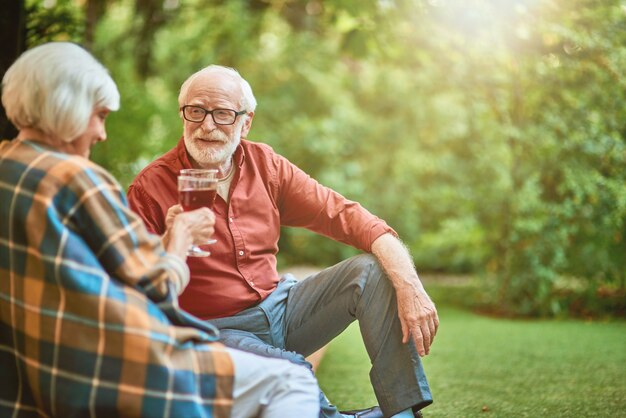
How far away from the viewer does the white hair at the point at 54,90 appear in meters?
1.66

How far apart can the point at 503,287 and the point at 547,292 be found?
41 cm

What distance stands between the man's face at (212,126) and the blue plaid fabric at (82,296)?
96 cm

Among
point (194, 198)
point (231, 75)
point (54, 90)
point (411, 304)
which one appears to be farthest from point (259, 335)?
point (54, 90)

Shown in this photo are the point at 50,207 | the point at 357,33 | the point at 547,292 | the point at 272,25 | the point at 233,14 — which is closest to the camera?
the point at 50,207

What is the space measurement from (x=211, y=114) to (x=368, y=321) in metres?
0.95

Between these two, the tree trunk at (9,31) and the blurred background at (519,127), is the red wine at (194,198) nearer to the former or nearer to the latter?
the tree trunk at (9,31)

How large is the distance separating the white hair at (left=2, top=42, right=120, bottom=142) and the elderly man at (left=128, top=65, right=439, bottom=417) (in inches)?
30.9

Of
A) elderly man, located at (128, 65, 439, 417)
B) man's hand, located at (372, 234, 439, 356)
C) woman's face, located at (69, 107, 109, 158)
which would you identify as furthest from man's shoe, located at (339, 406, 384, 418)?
woman's face, located at (69, 107, 109, 158)

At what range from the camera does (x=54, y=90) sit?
1659mm

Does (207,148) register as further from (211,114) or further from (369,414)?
(369,414)

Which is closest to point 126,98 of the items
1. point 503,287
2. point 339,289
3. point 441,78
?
point 441,78

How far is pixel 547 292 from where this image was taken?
6.07 meters

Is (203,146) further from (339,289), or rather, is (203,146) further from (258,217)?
(339,289)

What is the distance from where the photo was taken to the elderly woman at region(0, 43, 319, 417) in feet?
5.27
